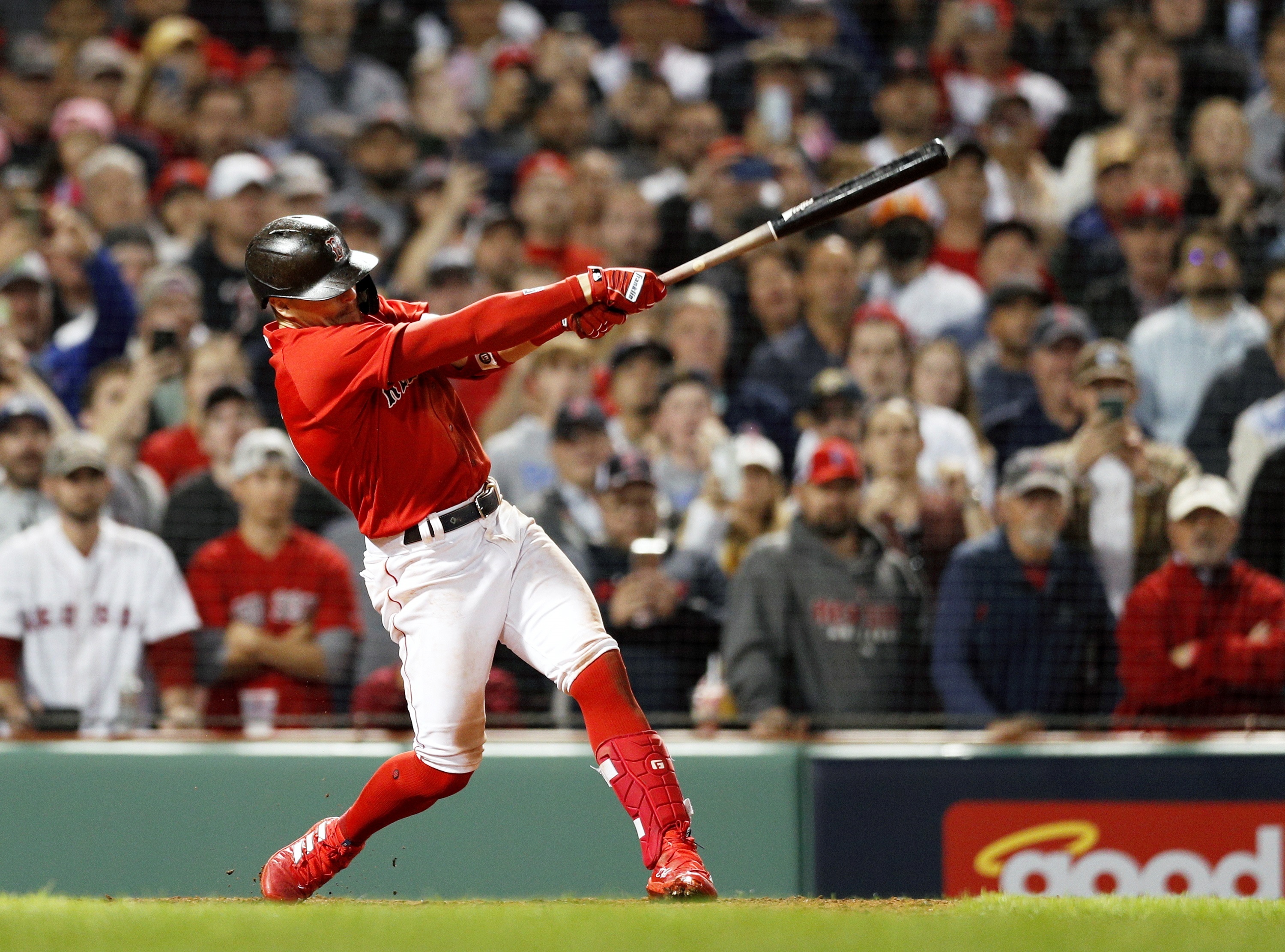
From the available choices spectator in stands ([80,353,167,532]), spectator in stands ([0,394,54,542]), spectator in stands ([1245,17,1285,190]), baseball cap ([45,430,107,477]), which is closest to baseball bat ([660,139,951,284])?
baseball cap ([45,430,107,477])

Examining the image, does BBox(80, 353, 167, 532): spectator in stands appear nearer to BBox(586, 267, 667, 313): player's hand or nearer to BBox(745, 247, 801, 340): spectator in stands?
BBox(745, 247, 801, 340): spectator in stands

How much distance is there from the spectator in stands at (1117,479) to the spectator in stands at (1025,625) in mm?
194

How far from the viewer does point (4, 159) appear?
9.05 metres

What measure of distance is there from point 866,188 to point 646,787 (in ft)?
5.44

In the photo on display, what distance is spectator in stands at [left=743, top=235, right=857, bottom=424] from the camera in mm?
7754

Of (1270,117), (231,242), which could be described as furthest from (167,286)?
(1270,117)

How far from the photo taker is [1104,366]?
22.7ft

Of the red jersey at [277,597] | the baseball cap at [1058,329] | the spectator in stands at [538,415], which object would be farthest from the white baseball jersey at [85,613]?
the baseball cap at [1058,329]

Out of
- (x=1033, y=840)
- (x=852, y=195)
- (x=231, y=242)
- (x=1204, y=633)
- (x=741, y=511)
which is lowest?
(x=1033, y=840)

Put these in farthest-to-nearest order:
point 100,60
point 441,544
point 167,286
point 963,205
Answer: point 100,60
point 963,205
point 167,286
point 441,544

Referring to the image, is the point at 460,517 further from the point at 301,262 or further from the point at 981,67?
the point at 981,67

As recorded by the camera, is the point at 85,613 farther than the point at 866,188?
Yes

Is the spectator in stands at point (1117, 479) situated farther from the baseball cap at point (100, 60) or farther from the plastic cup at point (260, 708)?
the baseball cap at point (100, 60)

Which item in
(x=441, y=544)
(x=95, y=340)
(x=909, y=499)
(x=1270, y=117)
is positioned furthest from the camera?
(x=1270, y=117)
